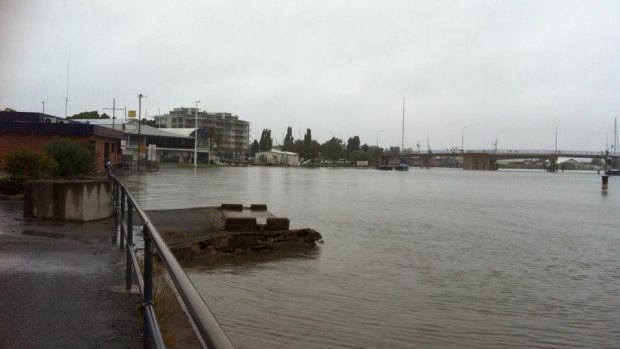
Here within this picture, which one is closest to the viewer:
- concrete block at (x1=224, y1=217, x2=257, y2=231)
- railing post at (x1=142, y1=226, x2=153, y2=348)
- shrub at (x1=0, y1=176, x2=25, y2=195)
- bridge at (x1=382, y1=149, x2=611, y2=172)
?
railing post at (x1=142, y1=226, x2=153, y2=348)

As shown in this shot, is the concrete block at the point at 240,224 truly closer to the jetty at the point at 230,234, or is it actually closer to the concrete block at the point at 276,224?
the jetty at the point at 230,234

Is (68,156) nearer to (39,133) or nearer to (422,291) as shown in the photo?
(39,133)

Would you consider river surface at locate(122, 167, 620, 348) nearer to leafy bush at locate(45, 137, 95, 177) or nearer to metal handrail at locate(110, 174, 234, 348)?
metal handrail at locate(110, 174, 234, 348)

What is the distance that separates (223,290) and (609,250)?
A: 1215 cm

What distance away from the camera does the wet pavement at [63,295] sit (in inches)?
168

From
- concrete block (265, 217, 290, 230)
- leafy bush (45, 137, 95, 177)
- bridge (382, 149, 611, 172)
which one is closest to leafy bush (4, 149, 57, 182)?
leafy bush (45, 137, 95, 177)

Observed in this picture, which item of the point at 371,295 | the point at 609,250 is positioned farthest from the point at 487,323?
the point at 609,250

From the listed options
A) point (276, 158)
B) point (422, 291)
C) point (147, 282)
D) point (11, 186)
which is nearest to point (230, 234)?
point (422, 291)

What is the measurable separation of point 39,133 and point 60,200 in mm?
27734

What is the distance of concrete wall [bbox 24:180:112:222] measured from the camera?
11.4 m

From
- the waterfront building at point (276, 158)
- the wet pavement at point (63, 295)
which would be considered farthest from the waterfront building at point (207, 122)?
the wet pavement at point (63, 295)

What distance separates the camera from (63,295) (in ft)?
17.8

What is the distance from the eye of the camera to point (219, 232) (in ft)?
42.1

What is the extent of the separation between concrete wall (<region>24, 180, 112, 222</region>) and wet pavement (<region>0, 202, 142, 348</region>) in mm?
2056
